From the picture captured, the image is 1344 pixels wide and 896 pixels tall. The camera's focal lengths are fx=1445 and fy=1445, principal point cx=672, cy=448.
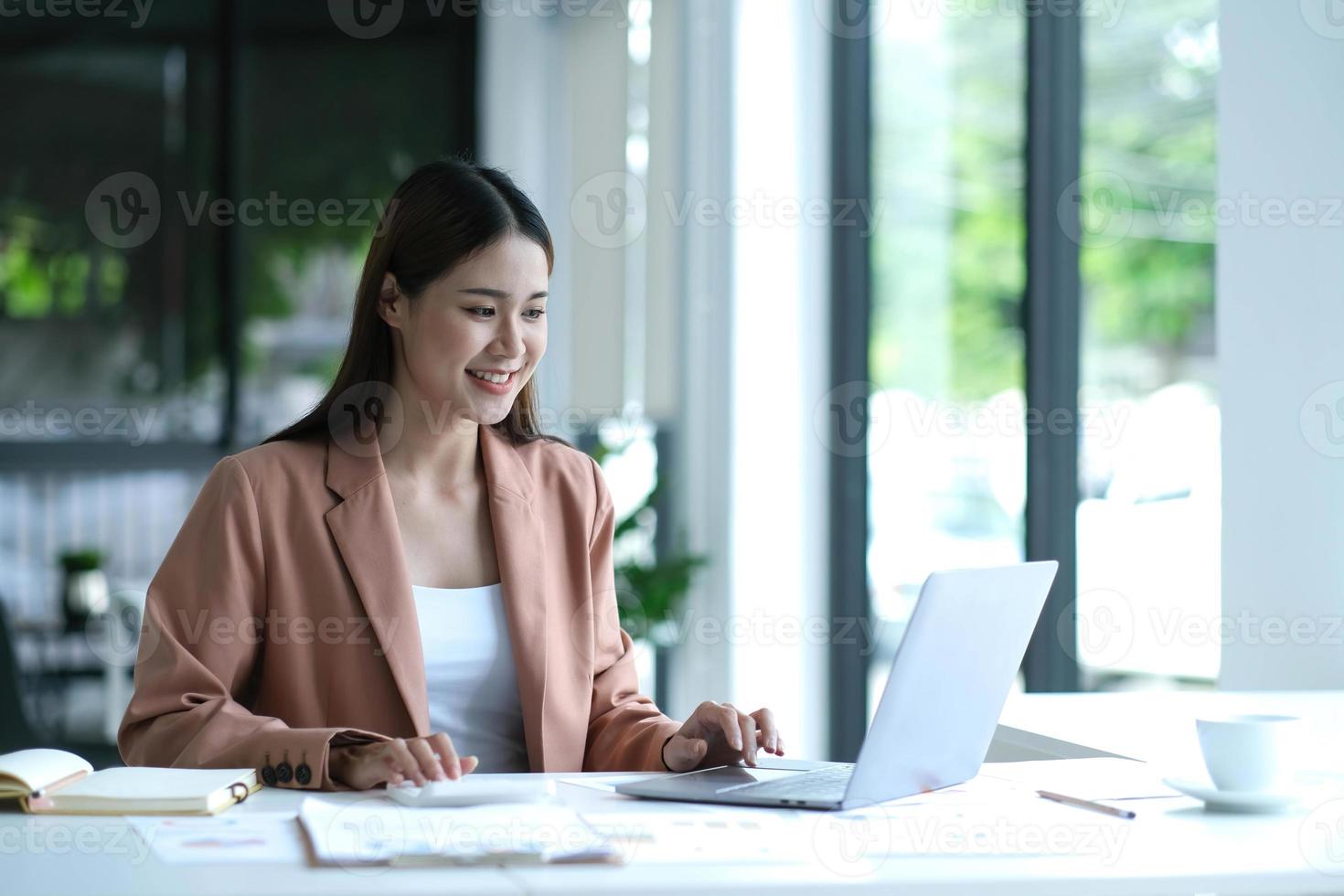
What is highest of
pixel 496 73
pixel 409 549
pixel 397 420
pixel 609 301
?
pixel 496 73

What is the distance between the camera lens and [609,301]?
5.34 meters

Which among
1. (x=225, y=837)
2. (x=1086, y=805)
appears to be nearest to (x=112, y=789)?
(x=225, y=837)

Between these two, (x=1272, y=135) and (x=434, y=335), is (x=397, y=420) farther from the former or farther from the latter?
(x=1272, y=135)

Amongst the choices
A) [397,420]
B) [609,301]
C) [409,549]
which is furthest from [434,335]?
[609,301]

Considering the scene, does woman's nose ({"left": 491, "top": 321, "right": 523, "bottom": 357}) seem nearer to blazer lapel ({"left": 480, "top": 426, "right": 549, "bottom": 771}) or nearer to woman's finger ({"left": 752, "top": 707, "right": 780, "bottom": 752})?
blazer lapel ({"left": 480, "top": 426, "right": 549, "bottom": 771})

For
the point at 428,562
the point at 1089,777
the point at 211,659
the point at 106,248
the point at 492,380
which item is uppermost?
the point at 106,248

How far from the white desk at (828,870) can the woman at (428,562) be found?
1.46 feet

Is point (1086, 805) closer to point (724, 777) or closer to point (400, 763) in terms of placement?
point (724, 777)

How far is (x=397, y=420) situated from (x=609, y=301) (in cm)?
318

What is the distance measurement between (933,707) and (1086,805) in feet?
0.68

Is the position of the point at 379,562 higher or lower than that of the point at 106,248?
lower

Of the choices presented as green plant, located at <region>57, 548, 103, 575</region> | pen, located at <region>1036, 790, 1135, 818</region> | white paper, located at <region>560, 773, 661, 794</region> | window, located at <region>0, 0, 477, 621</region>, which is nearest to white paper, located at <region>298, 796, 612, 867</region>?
white paper, located at <region>560, 773, 661, 794</region>

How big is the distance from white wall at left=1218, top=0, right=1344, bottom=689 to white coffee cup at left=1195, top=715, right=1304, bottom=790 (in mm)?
1116

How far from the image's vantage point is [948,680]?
61.1 inches
